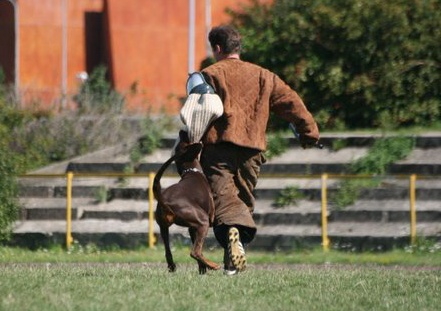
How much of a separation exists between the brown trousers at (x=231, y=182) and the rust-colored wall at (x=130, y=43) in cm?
3285

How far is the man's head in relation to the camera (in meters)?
12.9

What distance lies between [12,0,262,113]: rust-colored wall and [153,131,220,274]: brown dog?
33.2 metres

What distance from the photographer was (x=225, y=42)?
12891 millimetres

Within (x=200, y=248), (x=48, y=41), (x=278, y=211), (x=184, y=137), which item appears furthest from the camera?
(x=48, y=41)

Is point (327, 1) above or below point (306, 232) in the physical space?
above

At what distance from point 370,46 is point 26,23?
24421 millimetres

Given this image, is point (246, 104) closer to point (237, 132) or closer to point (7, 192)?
point (237, 132)

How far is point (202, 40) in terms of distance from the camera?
46625 millimetres

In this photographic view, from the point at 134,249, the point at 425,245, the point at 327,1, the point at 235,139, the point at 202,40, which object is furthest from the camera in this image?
the point at 202,40

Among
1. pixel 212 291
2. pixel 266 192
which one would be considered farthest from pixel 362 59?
pixel 212 291

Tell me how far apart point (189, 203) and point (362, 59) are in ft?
42.4

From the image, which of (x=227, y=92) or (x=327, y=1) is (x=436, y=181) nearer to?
(x=327, y=1)

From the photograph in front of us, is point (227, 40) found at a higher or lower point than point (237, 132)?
higher

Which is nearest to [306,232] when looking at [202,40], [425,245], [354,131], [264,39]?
[425,245]
